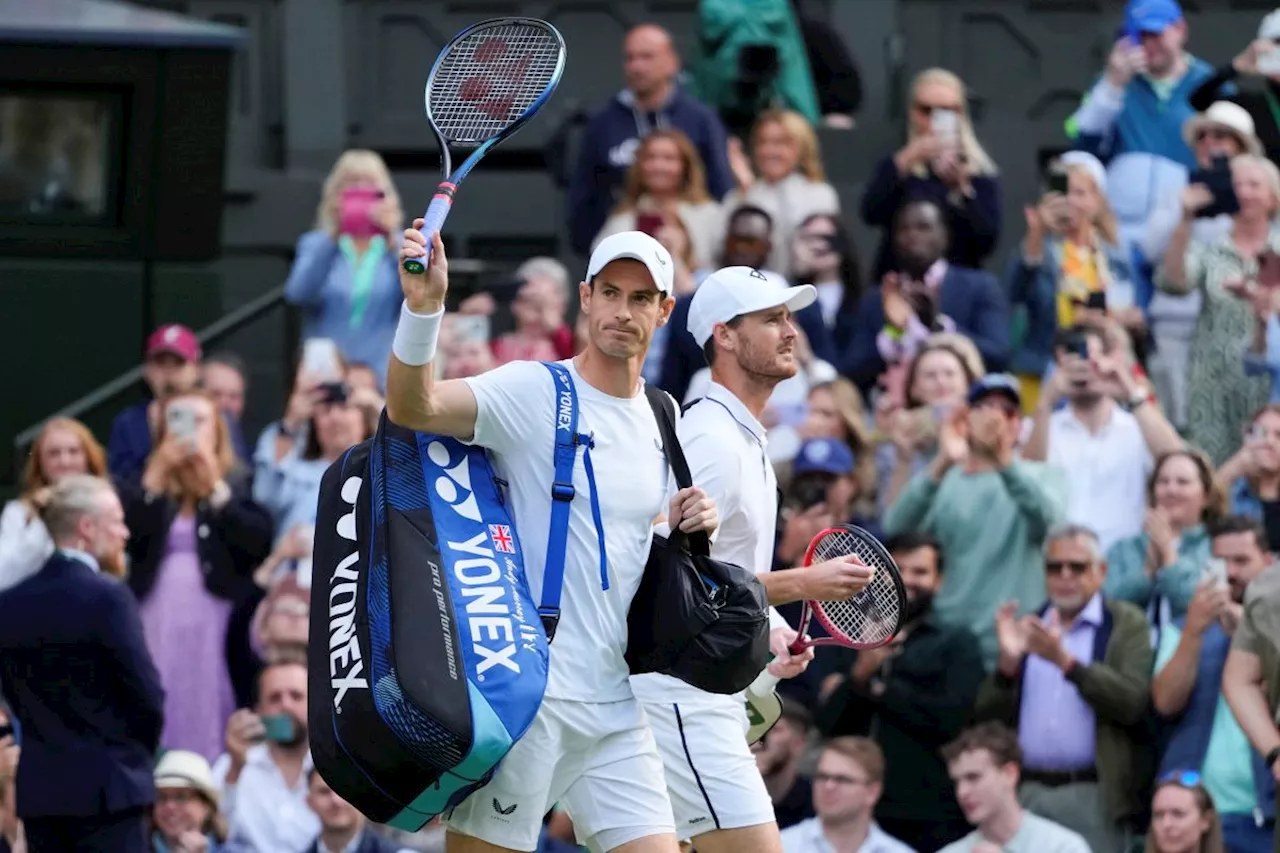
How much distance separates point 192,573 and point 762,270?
271 cm

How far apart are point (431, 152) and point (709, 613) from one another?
10734mm

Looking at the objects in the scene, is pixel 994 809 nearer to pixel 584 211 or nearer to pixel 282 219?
pixel 584 211

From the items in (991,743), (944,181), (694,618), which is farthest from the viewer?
(944,181)

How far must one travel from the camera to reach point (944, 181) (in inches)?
556

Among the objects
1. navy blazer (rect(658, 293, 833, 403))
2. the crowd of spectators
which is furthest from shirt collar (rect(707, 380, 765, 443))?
navy blazer (rect(658, 293, 833, 403))

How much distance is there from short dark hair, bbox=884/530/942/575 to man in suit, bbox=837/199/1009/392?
5.75 feet

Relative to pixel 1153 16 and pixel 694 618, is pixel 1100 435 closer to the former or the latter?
pixel 1153 16

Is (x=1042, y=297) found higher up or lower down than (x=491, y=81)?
lower down

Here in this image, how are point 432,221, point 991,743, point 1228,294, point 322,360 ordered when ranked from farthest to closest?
point 322,360 < point 1228,294 < point 991,743 < point 432,221

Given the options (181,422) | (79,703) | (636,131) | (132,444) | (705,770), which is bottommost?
(79,703)

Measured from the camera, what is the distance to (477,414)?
764cm

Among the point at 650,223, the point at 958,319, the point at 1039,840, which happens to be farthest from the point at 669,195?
the point at 1039,840

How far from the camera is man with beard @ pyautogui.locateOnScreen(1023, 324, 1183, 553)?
1227cm

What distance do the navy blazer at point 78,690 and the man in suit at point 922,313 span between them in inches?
155
